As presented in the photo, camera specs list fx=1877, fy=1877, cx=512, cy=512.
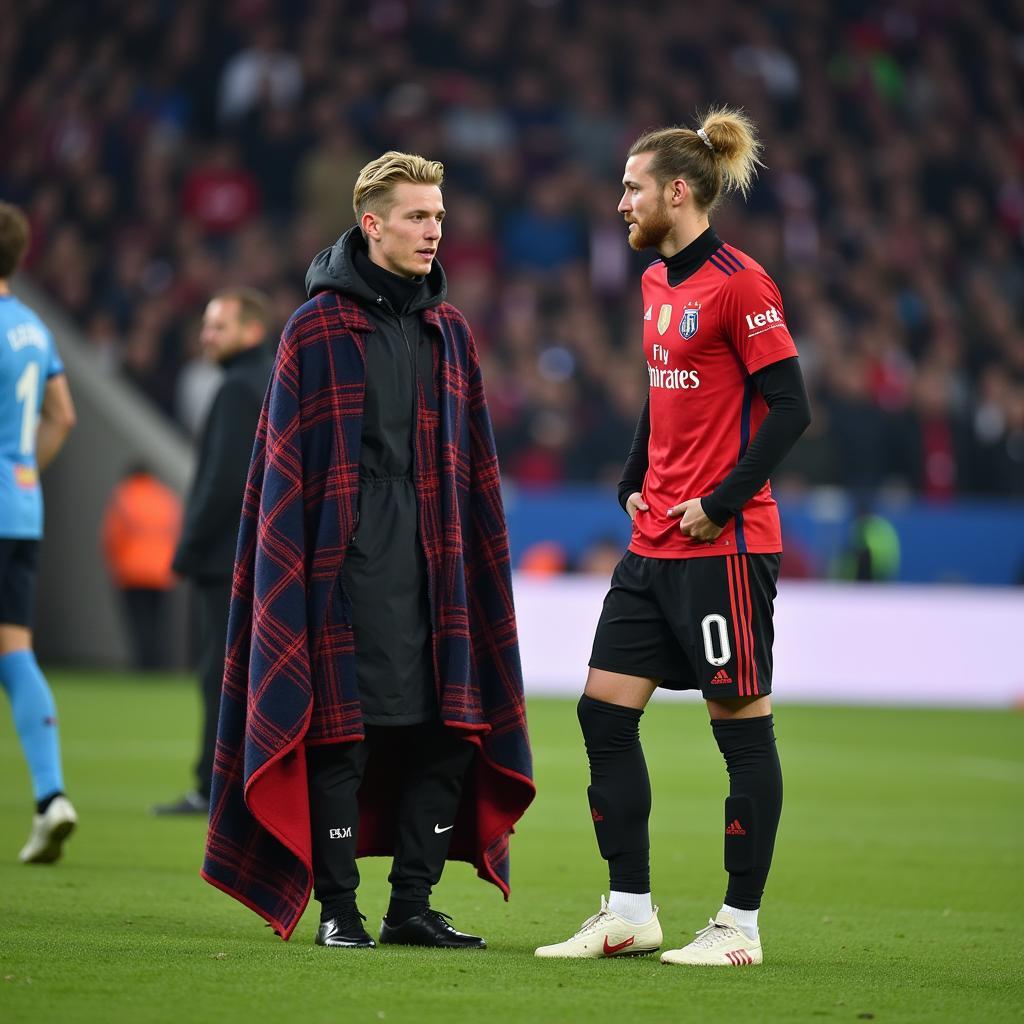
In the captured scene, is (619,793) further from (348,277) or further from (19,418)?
(19,418)

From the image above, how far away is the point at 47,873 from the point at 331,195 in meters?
13.0

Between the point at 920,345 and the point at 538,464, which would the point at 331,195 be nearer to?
the point at 538,464

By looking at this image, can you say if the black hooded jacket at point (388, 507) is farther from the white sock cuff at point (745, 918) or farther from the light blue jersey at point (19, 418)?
the light blue jersey at point (19, 418)

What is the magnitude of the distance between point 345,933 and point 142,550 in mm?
11534

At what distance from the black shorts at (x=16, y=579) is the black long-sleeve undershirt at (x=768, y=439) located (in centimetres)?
295

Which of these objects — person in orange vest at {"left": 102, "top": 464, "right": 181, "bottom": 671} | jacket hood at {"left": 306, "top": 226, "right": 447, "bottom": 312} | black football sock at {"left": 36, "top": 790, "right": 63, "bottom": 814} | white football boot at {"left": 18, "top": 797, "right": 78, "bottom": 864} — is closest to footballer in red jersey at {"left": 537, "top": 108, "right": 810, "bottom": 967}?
jacket hood at {"left": 306, "top": 226, "right": 447, "bottom": 312}

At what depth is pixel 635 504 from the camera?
5.12 metres

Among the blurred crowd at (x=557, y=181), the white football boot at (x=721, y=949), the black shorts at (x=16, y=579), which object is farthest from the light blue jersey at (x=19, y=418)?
the blurred crowd at (x=557, y=181)

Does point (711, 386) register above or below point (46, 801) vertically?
above

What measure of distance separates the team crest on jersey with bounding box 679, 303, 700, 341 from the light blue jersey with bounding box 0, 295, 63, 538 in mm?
2836

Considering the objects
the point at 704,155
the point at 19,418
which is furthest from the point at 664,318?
the point at 19,418

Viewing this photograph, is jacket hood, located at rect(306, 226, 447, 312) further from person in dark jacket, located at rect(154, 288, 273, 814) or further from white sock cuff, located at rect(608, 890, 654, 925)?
person in dark jacket, located at rect(154, 288, 273, 814)

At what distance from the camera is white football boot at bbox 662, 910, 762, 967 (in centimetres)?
481

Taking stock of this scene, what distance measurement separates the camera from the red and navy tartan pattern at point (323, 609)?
16.1ft
